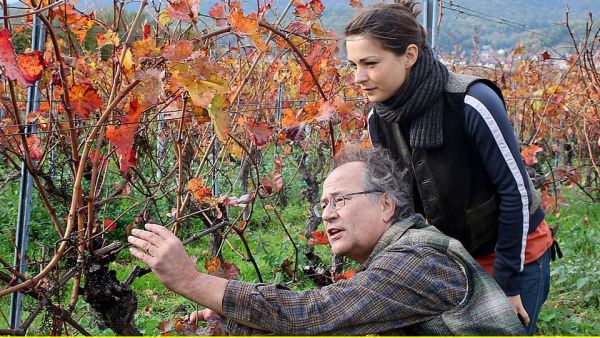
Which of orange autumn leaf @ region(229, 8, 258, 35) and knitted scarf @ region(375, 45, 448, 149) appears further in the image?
knitted scarf @ region(375, 45, 448, 149)

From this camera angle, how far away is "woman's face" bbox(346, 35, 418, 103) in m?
2.01

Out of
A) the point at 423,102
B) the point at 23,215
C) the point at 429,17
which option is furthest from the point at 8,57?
the point at 429,17

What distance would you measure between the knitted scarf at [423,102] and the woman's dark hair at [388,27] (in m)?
0.07

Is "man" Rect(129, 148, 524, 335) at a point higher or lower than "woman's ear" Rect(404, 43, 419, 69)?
lower

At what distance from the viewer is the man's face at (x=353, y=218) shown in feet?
6.04

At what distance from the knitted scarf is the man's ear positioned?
0.82 feet

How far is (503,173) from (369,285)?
0.56 metres

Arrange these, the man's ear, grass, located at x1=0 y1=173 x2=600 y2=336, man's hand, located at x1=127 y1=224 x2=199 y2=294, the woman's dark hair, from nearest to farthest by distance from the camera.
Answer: man's hand, located at x1=127 y1=224 x2=199 y2=294 → the man's ear → the woman's dark hair → grass, located at x1=0 y1=173 x2=600 y2=336

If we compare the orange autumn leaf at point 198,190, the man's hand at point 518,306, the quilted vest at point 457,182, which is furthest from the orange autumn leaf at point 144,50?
the man's hand at point 518,306

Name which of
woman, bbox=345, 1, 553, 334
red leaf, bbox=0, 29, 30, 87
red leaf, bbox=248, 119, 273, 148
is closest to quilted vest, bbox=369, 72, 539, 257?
woman, bbox=345, 1, 553, 334

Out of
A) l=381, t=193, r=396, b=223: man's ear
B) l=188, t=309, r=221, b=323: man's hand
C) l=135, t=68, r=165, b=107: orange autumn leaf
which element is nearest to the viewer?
l=135, t=68, r=165, b=107: orange autumn leaf

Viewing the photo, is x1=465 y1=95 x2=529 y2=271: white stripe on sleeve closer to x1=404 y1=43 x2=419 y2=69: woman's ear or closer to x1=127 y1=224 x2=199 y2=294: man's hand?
x1=404 y1=43 x2=419 y2=69: woman's ear

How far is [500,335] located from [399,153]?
2.20 ft

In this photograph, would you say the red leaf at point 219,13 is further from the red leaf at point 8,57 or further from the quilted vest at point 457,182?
the red leaf at point 8,57
